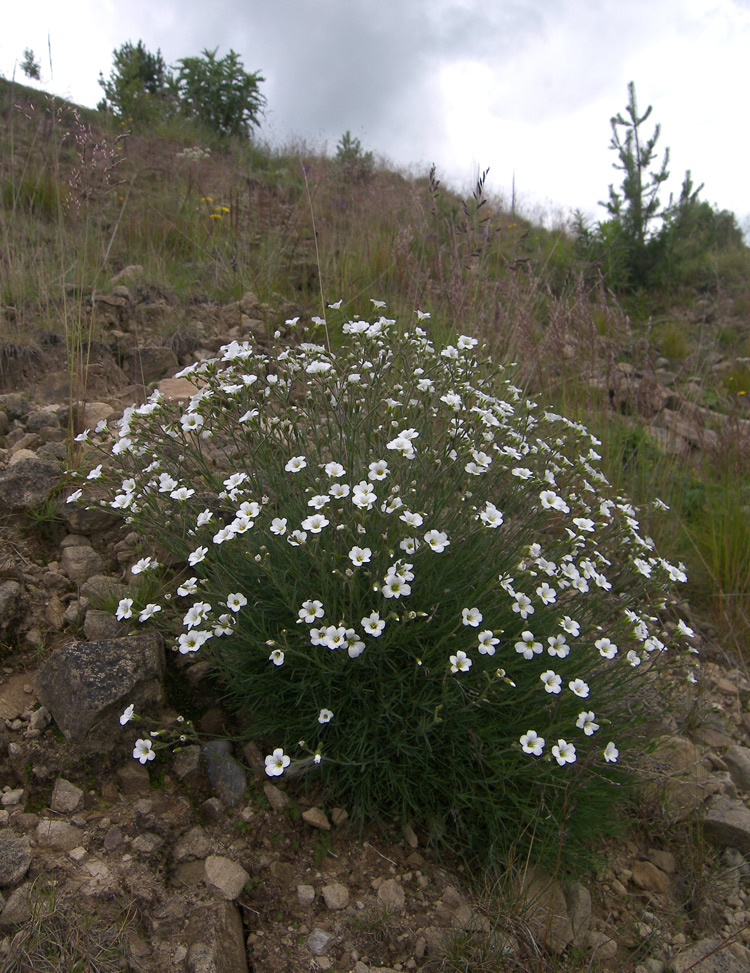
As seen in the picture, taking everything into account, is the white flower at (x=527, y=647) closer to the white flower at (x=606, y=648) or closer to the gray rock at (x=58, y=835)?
the white flower at (x=606, y=648)

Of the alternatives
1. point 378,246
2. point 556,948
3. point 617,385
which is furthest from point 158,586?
point 378,246

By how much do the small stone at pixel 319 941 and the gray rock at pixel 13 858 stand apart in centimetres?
87

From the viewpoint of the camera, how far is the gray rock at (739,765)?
2947mm

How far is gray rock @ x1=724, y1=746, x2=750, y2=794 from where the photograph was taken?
2.95m

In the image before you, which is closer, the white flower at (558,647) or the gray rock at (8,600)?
the white flower at (558,647)

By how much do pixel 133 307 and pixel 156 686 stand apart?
355cm

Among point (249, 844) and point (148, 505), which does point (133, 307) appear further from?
point (249, 844)

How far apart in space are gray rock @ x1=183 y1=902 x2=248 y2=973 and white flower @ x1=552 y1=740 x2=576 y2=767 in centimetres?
110

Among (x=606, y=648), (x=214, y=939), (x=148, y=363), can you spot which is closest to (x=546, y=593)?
(x=606, y=648)

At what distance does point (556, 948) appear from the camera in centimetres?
207

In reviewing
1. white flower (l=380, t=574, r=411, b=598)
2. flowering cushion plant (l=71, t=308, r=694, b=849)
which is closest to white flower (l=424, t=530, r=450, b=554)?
flowering cushion plant (l=71, t=308, r=694, b=849)

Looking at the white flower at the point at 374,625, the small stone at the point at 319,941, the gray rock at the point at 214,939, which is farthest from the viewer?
the white flower at the point at 374,625

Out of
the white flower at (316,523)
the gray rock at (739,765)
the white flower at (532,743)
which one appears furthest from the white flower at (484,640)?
the gray rock at (739,765)

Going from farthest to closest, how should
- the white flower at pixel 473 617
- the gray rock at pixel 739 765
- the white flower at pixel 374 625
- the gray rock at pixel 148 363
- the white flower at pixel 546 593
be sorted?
the gray rock at pixel 148 363, the gray rock at pixel 739 765, the white flower at pixel 546 593, the white flower at pixel 473 617, the white flower at pixel 374 625
